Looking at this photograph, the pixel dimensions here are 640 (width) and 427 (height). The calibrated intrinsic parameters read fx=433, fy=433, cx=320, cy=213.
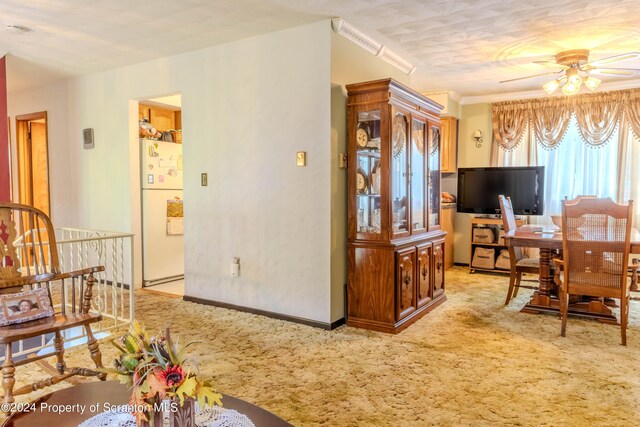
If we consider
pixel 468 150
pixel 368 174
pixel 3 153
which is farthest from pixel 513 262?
pixel 3 153

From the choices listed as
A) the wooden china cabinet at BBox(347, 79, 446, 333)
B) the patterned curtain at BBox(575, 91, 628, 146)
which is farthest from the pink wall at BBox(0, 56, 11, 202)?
the patterned curtain at BBox(575, 91, 628, 146)

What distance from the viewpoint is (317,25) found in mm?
3582

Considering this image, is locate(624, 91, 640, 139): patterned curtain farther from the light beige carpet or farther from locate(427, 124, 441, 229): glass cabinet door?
locate(427, 124, 441, 229): glass cabinet door

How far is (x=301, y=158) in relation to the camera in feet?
12.2

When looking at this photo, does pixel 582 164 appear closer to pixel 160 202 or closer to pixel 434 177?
pixel 434 177

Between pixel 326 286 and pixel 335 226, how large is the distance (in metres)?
0.51

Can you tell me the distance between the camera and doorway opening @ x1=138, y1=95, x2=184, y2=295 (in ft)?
17.0

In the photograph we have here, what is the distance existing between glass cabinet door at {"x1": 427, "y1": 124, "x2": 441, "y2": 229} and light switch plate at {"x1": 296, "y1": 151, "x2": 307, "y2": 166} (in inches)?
52.5

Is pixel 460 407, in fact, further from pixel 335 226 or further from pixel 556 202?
pixel 556 202

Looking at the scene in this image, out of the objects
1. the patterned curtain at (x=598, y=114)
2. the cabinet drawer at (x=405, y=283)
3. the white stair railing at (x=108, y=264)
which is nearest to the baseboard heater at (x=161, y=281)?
the white stair railing at (x=108, y=264)

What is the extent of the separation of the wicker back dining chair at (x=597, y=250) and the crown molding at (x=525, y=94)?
312 cm

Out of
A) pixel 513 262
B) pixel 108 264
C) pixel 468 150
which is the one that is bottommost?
pixel 108 264

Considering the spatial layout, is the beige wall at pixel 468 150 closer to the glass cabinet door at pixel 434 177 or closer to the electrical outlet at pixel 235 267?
the glass cabinet door at pixel 434 177

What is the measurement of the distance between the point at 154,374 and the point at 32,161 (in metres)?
6.65
